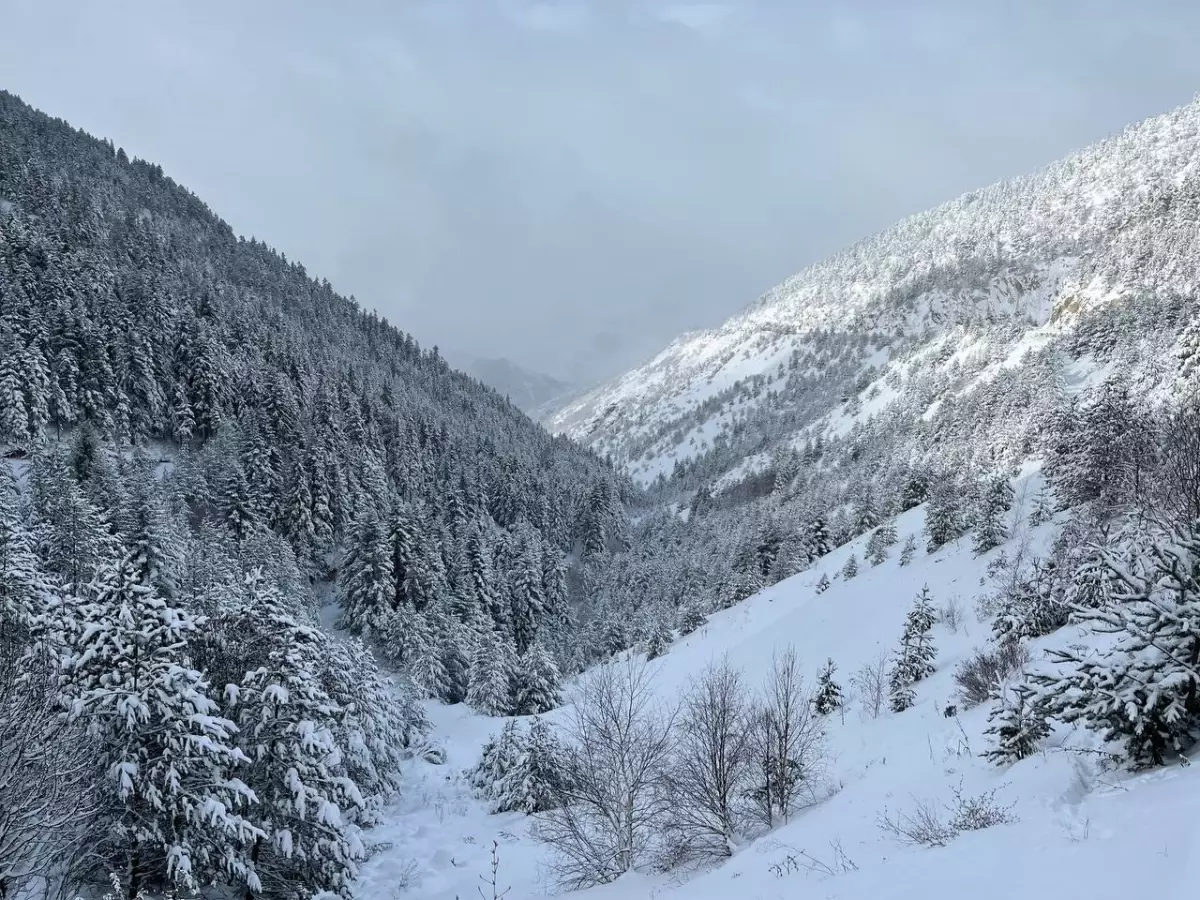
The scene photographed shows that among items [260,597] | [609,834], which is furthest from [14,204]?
[609,834]

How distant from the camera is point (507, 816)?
24.3 m

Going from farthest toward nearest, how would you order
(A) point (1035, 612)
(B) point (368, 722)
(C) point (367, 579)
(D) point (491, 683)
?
(C) point (367, 579), (D) point (491, 683), (B) point (368, 722), (A) point (1035, 612)

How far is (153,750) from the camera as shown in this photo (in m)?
12.7

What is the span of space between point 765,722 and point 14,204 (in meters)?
125

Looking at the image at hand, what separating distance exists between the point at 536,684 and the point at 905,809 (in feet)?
109

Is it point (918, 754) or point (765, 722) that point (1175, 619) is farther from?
point (765, 722)

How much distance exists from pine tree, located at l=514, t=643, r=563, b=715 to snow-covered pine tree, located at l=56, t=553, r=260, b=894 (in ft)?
93.8

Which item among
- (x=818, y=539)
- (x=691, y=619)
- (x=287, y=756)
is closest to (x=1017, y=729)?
(x=287, y=756)

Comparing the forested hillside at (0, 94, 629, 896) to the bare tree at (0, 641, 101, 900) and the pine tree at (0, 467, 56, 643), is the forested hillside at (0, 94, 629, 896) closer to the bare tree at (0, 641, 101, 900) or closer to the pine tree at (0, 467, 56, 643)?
the bare tree at (0, 641, 101, 900)

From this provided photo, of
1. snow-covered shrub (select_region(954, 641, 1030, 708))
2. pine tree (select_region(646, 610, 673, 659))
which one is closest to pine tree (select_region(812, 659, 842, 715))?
snow-covered shrub (select_region(954, 641, 1030, 708))

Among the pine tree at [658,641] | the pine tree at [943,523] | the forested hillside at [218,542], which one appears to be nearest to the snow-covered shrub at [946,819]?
the forested hillside at [218,542]

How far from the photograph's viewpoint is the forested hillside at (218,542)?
1215 centimetres

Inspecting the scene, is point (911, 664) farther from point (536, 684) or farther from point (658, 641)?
point (658, 641)

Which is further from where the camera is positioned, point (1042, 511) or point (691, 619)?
point (691, 619)
